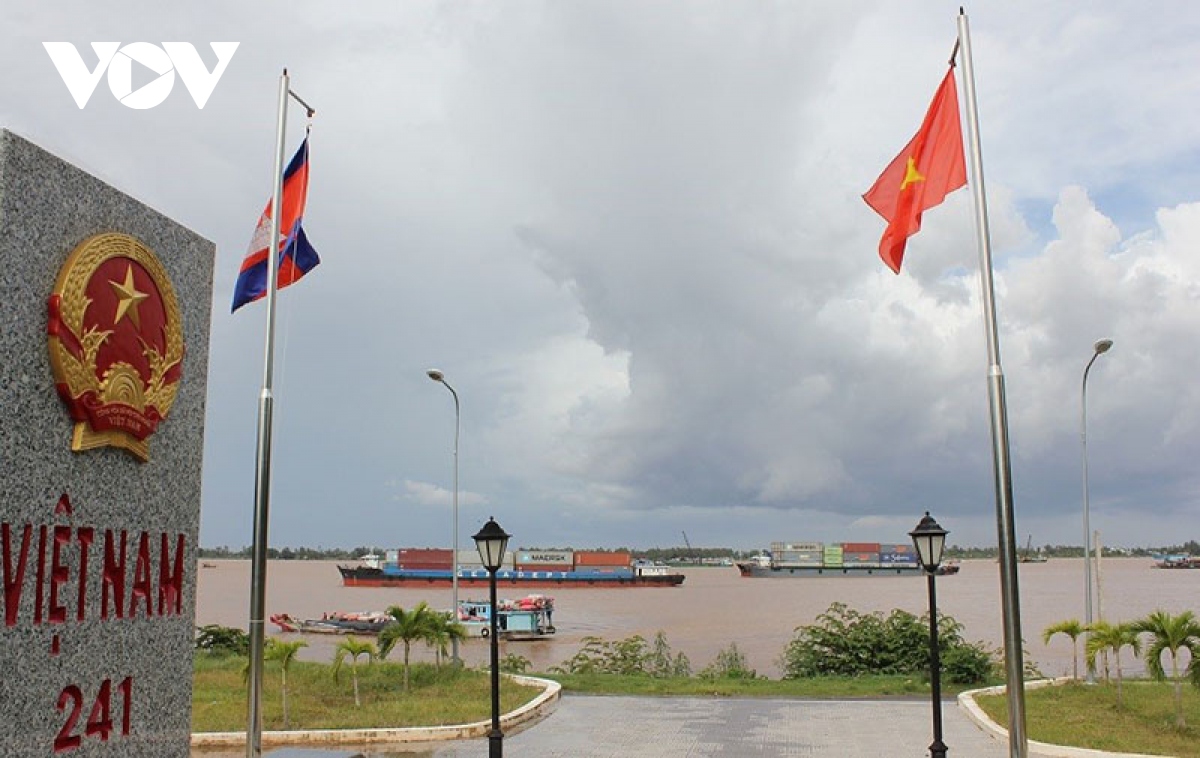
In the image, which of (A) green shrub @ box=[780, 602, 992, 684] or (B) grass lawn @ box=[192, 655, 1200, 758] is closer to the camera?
(B) grass lawn @ box=[192, 655, 1200, 758]

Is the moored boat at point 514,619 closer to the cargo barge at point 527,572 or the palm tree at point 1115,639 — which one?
the palm tree at point 1115,639

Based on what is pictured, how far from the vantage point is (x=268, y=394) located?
9.79 m

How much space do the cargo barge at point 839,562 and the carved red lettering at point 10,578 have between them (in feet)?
354

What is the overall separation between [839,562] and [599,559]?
36.2 m

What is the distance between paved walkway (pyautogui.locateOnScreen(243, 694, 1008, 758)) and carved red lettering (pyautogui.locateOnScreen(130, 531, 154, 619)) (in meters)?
4.36

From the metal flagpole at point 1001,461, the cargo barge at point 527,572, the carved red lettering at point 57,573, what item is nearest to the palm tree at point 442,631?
the metal flagpole at point 1001,461

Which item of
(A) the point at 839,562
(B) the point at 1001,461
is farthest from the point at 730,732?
(A) the point at 839,562

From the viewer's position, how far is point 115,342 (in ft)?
20.1

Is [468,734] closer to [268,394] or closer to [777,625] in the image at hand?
[268,394]

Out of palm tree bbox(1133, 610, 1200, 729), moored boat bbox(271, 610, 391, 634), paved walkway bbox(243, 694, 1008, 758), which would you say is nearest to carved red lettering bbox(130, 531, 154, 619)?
paved walkway bbox(243, 694, 1008, 758)

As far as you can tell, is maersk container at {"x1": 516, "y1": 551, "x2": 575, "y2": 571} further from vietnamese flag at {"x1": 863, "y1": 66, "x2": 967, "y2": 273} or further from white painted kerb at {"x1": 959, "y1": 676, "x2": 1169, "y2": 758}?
vietnamese flag at {"x1": 863, "y1": 66, "x2": 967, "y2": 273}

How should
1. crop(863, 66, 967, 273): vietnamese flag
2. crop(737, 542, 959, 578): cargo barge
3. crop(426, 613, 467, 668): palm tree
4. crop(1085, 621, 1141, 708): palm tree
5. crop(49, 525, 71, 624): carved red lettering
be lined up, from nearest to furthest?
crop(49, 525, 71, 624): carved red lettering → crop(863, 66, 967, 273): vietnamese flag → crop(1085, 621, 1141, 708): palm tree → crop(426, 613, 467, 668): palm tree → crop(737, 542, 959, 578): cargo barge

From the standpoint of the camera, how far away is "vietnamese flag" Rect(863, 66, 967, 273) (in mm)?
9344

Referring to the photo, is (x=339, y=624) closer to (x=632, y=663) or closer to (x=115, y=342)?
(x=632, y=663)
